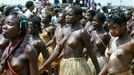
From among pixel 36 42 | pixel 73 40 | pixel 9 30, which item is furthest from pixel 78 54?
pixel 9 30

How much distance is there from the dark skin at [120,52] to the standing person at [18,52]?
1369 mm

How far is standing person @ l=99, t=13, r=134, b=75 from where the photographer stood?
20.7 feet

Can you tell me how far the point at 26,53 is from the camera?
5406 millimetres

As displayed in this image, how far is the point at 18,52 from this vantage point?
5488 mm

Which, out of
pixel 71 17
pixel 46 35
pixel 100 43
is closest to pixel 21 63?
pixel 71 17

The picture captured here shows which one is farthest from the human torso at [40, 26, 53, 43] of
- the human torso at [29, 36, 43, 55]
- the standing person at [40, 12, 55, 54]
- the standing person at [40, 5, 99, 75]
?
the standing person at [40, 5, 99, 75]

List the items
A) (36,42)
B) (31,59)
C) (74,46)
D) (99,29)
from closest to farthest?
1. (31,59)
2. (74,46)
3. (36,42)
4. (99,29)

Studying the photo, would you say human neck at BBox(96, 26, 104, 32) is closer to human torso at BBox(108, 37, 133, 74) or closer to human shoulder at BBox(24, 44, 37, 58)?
human torso at BBox(108, 37, 133, 74)

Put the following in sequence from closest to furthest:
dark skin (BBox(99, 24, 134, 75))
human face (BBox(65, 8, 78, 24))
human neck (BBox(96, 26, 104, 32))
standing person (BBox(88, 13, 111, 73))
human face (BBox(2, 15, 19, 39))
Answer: human face (BBox(2, 15, 19, 39)) → dark skin (BBox(99, 24, 134, 75)) → human face (BBox(65, 8, 78, 24)) → standing person (BBox(88, 13, 111, 73)) → human neck (BBox(96, 26, 104, 32))

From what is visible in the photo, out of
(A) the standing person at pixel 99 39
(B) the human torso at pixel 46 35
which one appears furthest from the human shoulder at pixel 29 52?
(B) the human torso at pixel 46 35

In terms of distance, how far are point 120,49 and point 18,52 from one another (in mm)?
1528

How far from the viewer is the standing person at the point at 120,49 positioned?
6324 mm

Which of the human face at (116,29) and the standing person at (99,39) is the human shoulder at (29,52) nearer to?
the human face at (116,29)

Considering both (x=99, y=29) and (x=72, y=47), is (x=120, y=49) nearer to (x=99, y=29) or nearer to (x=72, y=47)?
(x=72, y=47)
